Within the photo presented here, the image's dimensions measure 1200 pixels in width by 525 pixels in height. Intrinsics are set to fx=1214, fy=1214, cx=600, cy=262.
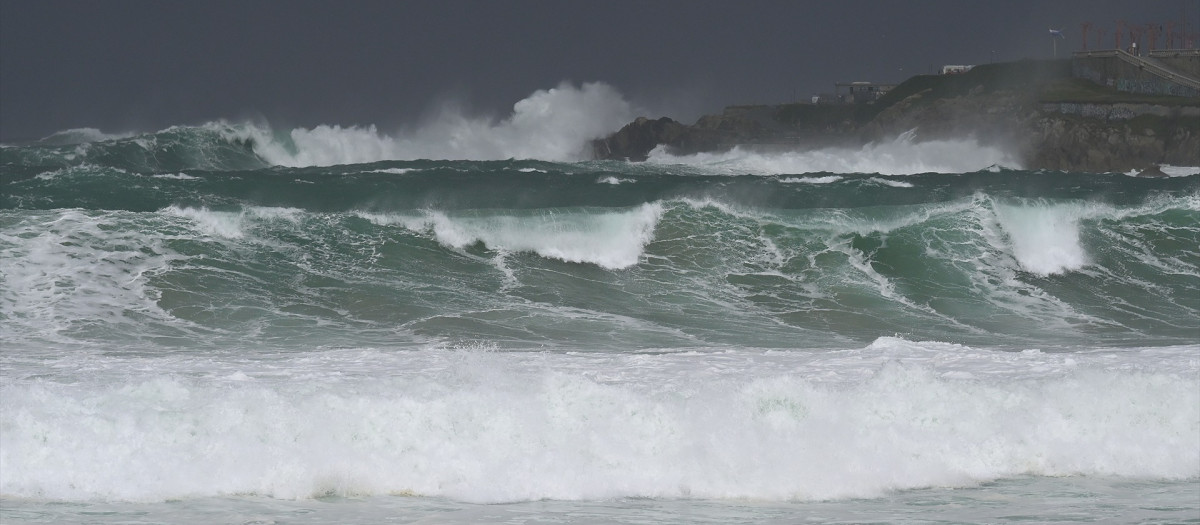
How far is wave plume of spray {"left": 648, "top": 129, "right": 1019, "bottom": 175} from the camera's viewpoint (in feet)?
133

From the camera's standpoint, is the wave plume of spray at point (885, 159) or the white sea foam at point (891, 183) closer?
the white sea foam at point (891, 183)

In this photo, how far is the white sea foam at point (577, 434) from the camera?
6.55m

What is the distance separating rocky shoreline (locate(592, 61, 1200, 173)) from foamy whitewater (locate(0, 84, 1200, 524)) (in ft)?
63.0

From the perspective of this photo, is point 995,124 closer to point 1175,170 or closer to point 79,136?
point 1175,170

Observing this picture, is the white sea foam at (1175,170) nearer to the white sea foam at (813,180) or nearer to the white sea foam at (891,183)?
the white sea foam at (891,183)

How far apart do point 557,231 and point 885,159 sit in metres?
28.5

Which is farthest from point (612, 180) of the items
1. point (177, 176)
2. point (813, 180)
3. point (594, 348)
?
Result: point (594, 348)

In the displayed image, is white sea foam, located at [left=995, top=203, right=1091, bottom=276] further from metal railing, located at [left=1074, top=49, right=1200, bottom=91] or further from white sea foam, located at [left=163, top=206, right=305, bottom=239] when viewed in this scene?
metal railing, located at [left=1074, top=49, right=1200, bottom=91]

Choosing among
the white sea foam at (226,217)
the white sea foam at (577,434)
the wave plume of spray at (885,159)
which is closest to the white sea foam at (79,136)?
the wave plume of spray at (885,159)

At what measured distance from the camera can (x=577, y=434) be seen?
7043 millimetres

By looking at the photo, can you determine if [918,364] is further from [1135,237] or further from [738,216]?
[1135,237]

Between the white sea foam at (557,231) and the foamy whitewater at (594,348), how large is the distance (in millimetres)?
52

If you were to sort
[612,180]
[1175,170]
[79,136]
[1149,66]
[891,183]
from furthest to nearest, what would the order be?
[1149,66]
[79,136]
[1175,170]
[612,180]
[891,183]

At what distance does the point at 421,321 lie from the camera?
11.8 metres
